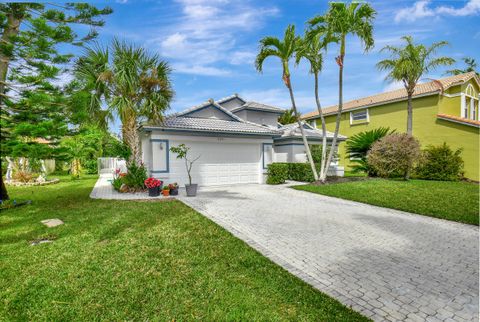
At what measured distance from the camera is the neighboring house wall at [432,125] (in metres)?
15.6

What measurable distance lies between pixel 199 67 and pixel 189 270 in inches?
377

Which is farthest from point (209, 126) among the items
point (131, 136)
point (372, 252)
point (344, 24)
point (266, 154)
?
point (372, 252)

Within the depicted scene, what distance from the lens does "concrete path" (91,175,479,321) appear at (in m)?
3.21

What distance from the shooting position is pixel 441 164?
15.2 m

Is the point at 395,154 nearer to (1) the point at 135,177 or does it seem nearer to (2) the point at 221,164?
(2) the point at 221,164

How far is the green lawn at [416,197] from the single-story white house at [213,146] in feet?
11.6

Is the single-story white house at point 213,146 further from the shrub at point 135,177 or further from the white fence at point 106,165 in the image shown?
the white fence at point 106,165

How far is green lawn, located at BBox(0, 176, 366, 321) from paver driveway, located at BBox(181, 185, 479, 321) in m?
0.44

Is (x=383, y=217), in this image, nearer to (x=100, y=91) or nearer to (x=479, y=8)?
(x=479, y=8)

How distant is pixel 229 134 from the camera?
45.1 feet

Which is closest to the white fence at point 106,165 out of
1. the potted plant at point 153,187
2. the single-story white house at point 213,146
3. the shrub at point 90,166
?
the shrub at point 90,166

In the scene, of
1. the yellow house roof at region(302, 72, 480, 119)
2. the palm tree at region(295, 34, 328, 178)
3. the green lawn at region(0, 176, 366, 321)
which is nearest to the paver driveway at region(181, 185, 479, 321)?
the green lawn at region(0, 176, 366, 321)

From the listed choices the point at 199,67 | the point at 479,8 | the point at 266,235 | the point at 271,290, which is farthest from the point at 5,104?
the point at 479,8

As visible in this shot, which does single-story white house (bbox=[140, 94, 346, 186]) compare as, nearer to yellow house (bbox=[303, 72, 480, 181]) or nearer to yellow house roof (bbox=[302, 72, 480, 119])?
yellow house (bbox=[303, 72, 480, 181])
